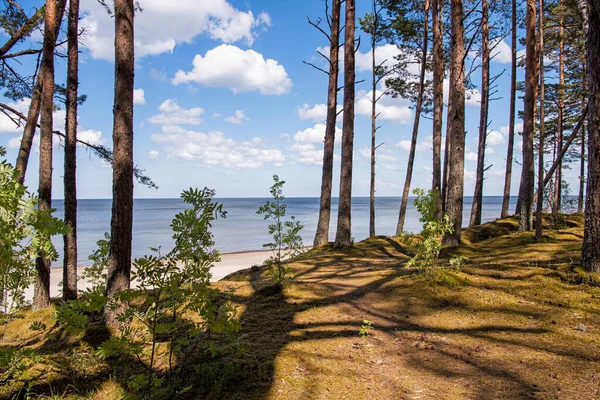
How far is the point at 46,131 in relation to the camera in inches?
282

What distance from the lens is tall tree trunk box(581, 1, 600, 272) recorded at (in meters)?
4.43

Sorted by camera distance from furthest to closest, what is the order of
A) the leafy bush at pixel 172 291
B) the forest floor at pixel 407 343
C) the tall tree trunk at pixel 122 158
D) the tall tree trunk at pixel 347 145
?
1. the tall tree trunk at pixel 347 145
2. the tall tree trunk at pixel 122 158
3. the forest floor at pixel 407 343
4. the leafy bush at pixel 172 291

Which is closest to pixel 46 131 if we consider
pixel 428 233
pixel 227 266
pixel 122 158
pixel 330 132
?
pixel 122 158

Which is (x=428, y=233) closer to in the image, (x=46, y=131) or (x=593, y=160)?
(x=593, y=160)

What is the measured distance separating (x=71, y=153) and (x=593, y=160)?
9107mm

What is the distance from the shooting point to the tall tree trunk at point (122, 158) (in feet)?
14.1

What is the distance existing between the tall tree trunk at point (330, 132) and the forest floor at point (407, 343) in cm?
494

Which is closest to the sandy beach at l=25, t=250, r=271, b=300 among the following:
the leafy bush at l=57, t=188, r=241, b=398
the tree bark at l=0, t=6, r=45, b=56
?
the tree bark at l=0, t=6, r=45, b=56

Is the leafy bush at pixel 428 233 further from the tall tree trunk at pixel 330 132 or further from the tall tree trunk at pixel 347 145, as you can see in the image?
the tall tree trunk at pixel 330 132

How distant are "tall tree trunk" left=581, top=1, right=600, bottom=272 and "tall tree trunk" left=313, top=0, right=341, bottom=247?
6590mm

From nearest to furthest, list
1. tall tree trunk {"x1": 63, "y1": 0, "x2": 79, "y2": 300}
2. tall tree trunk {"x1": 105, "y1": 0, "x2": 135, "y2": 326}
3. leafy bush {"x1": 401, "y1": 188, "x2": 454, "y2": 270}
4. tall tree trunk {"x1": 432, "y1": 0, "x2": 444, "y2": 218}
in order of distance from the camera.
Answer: tall tree trunk {"x1": 105, "y1": 0, "x2": 135, "y2": 326}
leafy bush {"x1": 401, "y1": 188, "x2": 454, "y2": 270}
tall tree trunk {"x1": 63, "y1": 0, "x2": 79, "y2": 300}
tall tree trunk {"x1": 432, "y1": 0, "x2": 444, "y2": 218}

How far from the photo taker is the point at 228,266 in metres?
18.9

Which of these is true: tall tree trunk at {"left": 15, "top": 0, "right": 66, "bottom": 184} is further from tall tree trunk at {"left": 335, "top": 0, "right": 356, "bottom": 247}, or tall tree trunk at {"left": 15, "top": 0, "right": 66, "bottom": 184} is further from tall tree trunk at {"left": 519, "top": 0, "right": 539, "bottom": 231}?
tall tree trunk at {"left": 519, "top": 0, "right": 539, "bottom": 231}

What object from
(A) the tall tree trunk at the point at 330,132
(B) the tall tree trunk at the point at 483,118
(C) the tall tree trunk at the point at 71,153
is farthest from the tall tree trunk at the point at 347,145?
(B) the tall tree trunk at the point at 483,118
